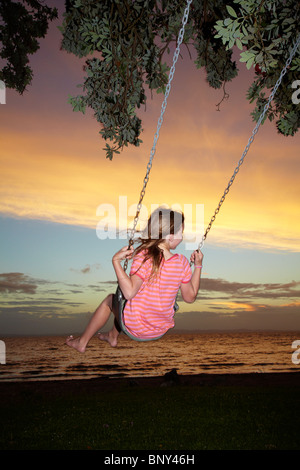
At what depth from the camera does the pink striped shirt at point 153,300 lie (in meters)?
4.25

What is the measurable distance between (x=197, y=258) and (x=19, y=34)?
7504mm

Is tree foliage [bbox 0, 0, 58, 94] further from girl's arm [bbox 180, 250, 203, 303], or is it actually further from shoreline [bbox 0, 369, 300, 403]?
shoreline [bbox 0, 369, 300, 403]

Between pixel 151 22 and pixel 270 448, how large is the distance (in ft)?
34.8

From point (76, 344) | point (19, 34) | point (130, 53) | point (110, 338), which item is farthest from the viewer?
point (19, 34)

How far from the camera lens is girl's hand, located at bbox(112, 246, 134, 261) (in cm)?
389

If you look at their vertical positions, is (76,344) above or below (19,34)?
below

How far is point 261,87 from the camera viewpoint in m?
6.24

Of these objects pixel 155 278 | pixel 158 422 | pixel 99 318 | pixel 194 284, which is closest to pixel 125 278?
pixel 155 278

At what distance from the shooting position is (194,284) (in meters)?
4.62

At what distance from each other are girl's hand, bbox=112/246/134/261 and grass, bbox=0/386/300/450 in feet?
28.7

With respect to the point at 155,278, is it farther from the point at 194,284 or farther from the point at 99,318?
the point at 99,318
